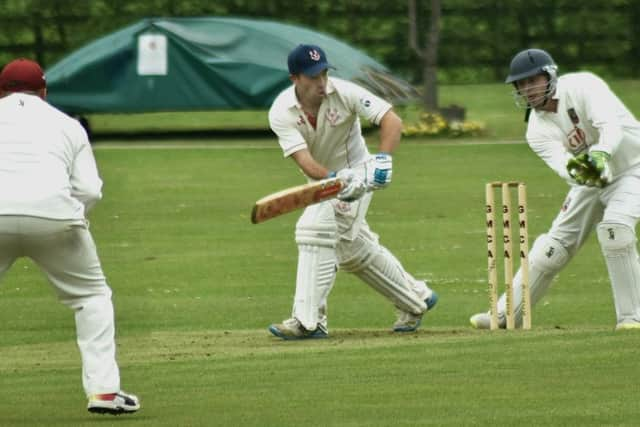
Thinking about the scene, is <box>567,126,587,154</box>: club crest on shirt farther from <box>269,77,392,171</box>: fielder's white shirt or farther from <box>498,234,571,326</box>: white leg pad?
<box>269,77,392,171</box>: fielder's white shirt

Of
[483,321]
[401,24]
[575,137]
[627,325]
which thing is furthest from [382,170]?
[401,24]

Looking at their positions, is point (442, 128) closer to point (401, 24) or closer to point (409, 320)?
point (401, 24)

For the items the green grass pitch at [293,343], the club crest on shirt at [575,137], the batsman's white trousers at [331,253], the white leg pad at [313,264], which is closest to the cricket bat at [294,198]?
the batsman's white trousers at [331,253]

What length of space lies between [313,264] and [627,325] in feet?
6.05

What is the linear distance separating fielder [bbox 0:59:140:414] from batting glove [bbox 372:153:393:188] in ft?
8.67

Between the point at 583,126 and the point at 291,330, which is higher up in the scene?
the point at 583,126

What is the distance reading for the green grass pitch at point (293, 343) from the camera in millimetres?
7195

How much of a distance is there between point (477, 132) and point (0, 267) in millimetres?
21144

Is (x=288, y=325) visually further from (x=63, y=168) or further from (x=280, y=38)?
(x=280, y=38)

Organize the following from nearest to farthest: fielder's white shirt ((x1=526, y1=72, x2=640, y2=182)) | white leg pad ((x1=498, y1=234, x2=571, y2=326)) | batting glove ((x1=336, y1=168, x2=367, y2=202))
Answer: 1. batting glove ((x1=336, y1=168, x2=367, y2=202))
2. fielder's white shirt ((x1=526, y1=72, x2=640, y2=182))
3. white leg pad ((x1=498, y1=234, x2=571, y2=326))

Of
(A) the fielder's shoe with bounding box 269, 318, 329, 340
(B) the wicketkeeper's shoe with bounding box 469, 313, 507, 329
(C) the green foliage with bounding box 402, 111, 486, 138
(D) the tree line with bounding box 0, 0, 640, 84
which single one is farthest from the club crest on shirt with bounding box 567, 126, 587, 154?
(D) the tree line with bounding box 0, 0, 640, 84

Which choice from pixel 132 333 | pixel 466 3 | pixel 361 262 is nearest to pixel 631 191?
pixel 361 262

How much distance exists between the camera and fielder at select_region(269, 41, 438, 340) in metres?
9.48

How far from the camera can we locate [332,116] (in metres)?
9.74
